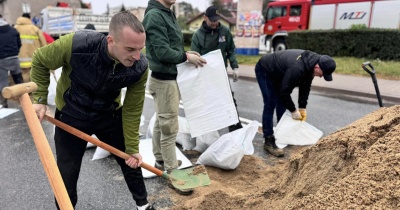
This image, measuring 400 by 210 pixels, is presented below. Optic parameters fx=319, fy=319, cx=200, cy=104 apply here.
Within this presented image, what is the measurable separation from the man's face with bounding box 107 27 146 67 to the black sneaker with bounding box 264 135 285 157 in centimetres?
238

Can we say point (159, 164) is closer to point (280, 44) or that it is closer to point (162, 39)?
point (162, 39)

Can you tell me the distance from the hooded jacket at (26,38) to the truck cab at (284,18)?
11.1m

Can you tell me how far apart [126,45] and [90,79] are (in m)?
0.41

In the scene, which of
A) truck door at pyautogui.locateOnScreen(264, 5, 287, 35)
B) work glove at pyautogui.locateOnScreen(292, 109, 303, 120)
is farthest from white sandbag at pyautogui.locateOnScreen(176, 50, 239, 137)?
truck door at pyautogui.locateOnScreen(264, 5, 287, 35)

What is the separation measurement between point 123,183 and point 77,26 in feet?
44.2

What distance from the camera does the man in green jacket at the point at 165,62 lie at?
8.64ft

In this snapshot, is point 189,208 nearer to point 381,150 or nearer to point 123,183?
point 123,183

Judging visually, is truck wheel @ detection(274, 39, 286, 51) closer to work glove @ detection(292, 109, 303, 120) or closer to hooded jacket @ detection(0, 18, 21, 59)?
hooded jacket @ detection(0, 18, 21, 59)

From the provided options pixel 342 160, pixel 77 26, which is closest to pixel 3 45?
pixel 342 160

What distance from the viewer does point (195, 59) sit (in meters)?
3.00

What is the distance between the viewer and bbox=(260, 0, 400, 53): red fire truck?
13.2m

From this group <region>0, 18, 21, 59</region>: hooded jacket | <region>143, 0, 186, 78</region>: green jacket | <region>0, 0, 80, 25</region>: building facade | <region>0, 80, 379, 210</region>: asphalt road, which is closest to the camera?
<region>143, 0, 186, 78</region>: green jacket

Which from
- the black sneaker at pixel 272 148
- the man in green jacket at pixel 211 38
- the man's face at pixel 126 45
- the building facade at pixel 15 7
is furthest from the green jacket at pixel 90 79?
the building facade at pixel 15 7

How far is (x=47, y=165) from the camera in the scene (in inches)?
63.8
